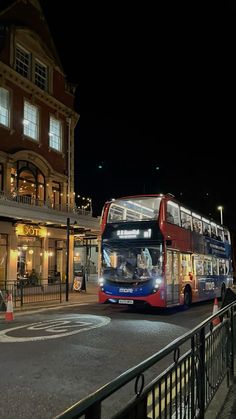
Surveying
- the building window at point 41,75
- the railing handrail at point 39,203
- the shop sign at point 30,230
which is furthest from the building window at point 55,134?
the shop sign at point 30,230

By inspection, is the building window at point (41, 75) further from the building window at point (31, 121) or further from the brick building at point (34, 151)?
the building window at point (31, 121)

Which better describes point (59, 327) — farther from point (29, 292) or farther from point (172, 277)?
point (29, 292)

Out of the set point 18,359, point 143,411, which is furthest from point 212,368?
point 18,359

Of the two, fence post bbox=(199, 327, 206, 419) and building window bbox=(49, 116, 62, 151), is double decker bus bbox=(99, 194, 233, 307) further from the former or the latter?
building window bbox=(49, 116, 62, 151)

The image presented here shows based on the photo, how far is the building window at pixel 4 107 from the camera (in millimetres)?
24891

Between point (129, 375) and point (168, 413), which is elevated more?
point (129, 375)

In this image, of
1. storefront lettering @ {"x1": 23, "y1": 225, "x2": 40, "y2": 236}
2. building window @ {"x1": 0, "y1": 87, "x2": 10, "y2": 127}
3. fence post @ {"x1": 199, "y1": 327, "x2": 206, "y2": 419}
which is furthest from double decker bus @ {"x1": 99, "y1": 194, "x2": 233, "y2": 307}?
building window @ {"x1": 0, "y1": 87, "x2": 10, "y2": 127}

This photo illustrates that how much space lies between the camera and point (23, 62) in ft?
89.7

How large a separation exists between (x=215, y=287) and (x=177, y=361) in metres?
19.4

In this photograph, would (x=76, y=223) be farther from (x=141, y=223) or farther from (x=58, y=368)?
(x=58, y=368)

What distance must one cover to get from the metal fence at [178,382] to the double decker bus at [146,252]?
26.5ft

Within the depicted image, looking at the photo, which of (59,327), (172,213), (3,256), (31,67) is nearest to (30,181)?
(3,256)

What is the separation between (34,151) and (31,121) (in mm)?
2072

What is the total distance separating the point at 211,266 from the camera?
21953 millimetres
